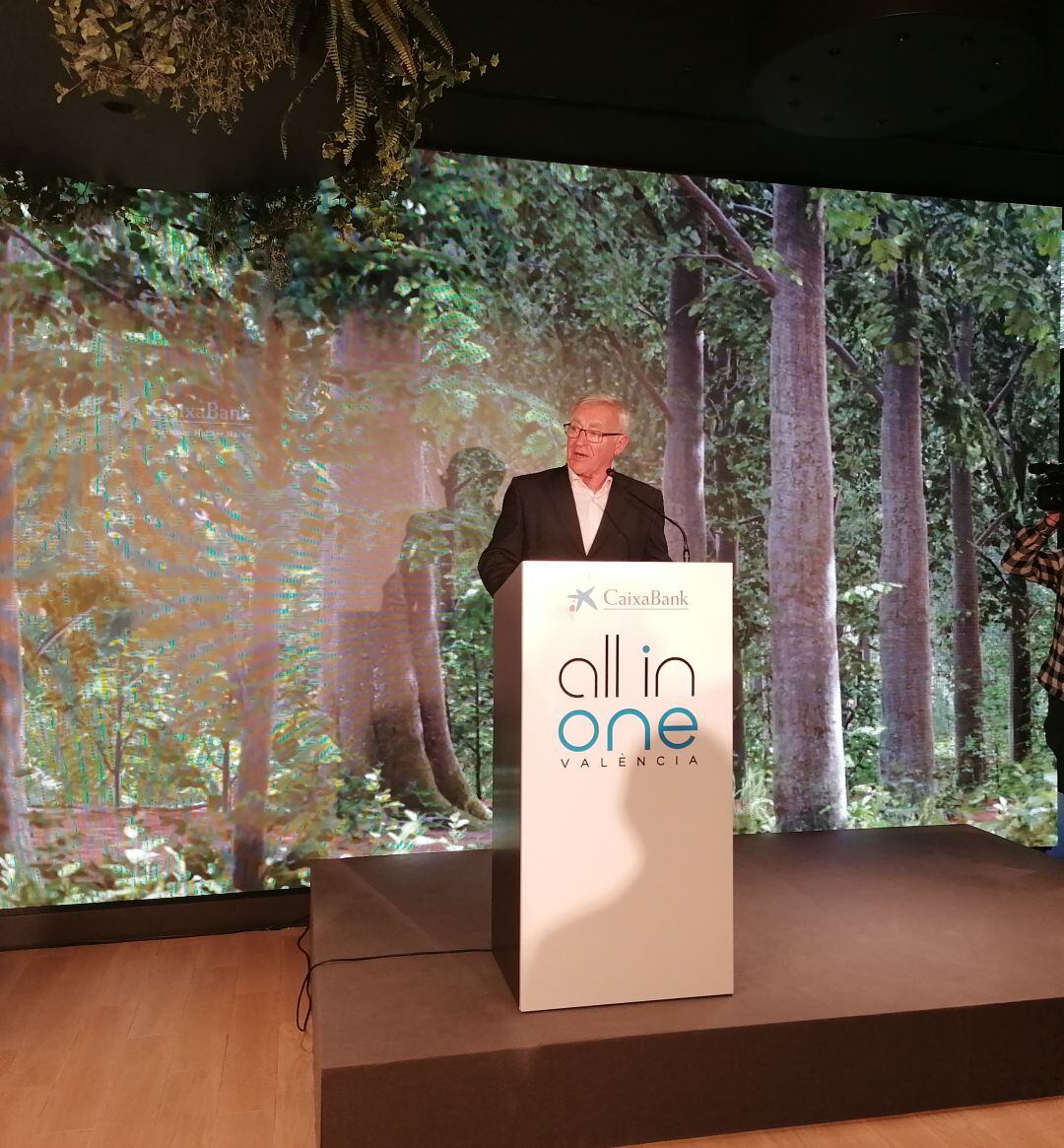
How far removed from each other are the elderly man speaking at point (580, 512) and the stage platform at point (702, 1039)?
120 centimetres

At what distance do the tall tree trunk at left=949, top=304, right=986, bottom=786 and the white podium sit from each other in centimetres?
279

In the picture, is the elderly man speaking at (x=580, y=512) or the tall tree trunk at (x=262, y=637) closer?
the elderly man speaking at (x=580, y=512)

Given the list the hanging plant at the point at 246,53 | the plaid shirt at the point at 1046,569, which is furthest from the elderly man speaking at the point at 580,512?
the plaid shirt at the point at 1046,569

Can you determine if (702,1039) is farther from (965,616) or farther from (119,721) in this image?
(965,616)

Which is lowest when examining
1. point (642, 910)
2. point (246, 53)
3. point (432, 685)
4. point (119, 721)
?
point (642, 910)

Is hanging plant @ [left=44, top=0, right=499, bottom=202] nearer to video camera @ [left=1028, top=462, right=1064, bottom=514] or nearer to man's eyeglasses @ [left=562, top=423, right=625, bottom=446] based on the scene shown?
man's eyeglasses @ [left=562, top=423, right=625, bottom=446]

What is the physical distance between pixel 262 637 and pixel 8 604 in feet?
3.03

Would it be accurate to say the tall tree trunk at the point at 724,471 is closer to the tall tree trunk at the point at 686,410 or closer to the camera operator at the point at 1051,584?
the tall tree trunk at the point at 686,410

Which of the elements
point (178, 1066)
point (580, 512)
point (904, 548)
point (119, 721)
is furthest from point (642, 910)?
point (904, 548)

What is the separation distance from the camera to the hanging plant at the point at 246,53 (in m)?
2.42

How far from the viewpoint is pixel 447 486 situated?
4012 millimetres

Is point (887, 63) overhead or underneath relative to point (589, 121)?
underneath

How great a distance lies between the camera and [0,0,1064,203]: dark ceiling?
296 cm

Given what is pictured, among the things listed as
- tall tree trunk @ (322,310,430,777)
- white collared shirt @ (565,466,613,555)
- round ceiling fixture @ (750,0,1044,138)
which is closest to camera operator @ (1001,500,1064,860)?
round ceiling fixture @ (750,0,1044,138)
